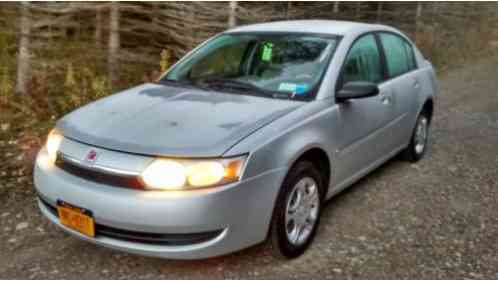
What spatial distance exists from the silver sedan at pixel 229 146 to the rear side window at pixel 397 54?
0.55ft

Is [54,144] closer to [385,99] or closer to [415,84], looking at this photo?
[385,99]

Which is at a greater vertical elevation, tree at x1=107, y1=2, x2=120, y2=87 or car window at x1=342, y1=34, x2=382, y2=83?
car window at x1=342, y1=34, x2=382, y2=83

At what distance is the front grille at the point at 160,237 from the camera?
2.69 meters

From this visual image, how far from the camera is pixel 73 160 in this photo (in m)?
2.85

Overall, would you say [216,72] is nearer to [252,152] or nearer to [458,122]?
[252,152]

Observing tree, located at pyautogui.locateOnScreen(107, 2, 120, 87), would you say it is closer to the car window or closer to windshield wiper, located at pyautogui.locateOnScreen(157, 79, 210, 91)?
windshield wiper, located at pyautogui.locateOnScreen(157, 79, 210, 91)

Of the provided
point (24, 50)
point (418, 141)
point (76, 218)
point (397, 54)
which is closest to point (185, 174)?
point (76, 218)

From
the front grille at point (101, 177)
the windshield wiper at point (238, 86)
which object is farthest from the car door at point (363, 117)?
the front grille at point (101, 177)

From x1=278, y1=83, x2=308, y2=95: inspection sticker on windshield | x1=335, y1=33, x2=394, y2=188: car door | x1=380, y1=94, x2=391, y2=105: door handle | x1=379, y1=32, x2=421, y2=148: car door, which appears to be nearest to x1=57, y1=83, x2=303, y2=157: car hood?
x1=278, y1=83, x2=308, y2=95: inspection sticker on windshield

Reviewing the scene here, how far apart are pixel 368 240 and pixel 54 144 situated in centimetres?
222

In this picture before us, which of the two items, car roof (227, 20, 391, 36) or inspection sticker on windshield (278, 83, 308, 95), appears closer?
inspection sticker on windshield (278, 83, 308, 95)

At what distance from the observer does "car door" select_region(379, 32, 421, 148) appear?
14.5ft

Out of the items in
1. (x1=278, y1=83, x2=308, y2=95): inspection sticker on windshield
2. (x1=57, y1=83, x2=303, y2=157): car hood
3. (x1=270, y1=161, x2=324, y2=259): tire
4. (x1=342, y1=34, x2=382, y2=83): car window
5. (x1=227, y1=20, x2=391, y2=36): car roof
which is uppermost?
(x1=227, y1=20, x2=391, y2=36): car roof

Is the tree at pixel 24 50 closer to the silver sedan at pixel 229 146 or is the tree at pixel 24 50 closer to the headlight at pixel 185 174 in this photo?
the silver sedan at pixel 229 146
